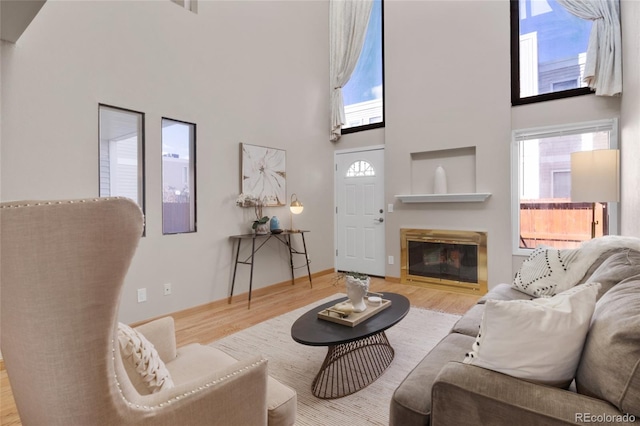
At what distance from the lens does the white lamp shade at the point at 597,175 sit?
2773 mm

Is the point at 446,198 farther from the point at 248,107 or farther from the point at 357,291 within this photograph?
the point at 248,107

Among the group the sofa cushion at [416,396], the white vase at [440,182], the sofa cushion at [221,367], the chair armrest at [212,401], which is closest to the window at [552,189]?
the white vase at [440,182]

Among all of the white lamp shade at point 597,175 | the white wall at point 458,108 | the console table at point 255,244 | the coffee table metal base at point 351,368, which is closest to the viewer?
the coffee table metal base at point 351,368

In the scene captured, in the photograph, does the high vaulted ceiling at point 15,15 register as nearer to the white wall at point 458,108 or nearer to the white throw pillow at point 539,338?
the white throw pillow at point 539,338

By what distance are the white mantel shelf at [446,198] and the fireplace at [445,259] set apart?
0.42 meters

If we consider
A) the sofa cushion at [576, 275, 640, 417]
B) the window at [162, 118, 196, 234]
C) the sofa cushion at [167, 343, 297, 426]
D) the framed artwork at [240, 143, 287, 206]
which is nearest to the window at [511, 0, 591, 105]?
the framed artwork at [240, 143, 287, 206]

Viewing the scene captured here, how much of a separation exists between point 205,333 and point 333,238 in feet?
9.57

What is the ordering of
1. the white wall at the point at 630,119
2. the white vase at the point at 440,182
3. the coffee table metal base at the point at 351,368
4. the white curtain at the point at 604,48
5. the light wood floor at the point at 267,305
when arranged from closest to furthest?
the coffee table metal base at the point at 351,368
the white wall at the point at 630,119
the light wood floor at the point at 267,305
the white curtain at the point at 604,48
the white vase at the point at 440,182

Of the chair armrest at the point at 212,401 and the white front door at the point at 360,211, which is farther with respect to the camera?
the white front door at the point at 360,211

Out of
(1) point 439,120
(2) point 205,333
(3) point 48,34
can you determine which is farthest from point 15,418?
→ (1) point 439,120

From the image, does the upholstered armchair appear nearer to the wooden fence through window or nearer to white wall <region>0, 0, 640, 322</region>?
white wall <region>0, 0, 640, 322</region>

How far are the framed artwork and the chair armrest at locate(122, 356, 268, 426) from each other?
3.16 m

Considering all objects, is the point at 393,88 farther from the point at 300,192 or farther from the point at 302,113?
the point at 300,192

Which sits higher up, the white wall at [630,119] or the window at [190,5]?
the window at [190,5]
